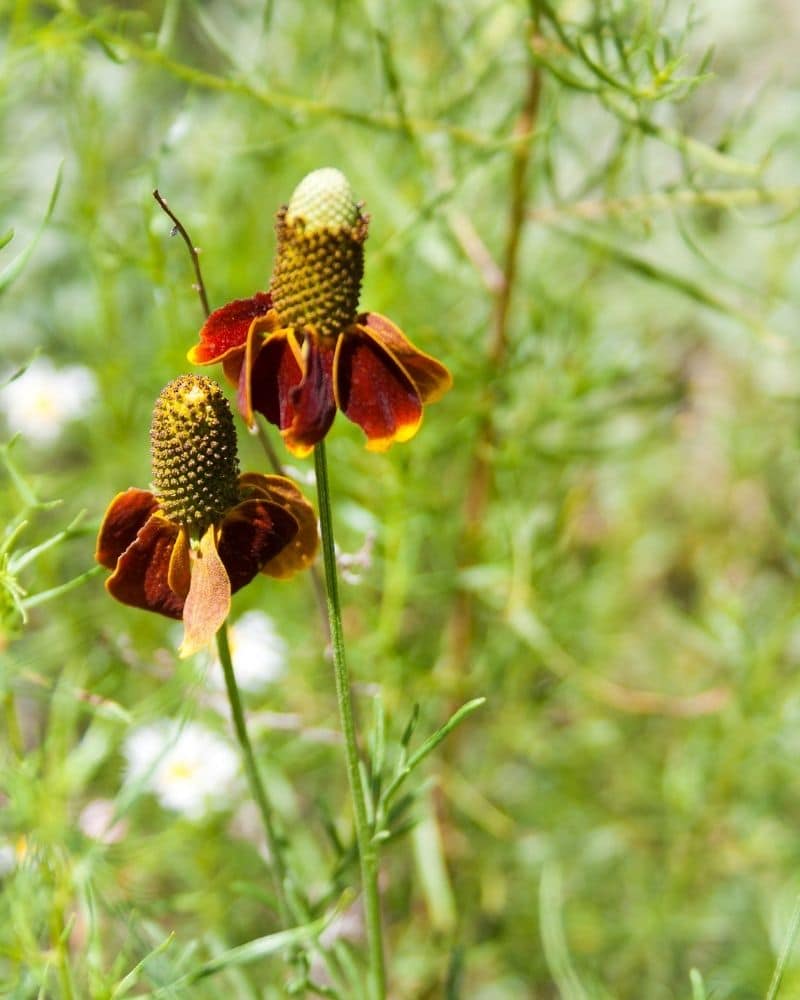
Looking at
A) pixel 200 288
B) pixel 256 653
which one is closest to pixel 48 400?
pixel 256 653

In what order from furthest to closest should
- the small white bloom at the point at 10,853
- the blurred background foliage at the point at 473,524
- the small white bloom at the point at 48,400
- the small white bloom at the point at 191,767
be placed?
1. the small white bloom at the point at 48,400
2. the small white bloom at the point at 191,767
3. the blurred background foliage at the point at 473,524
4. the small white bloom at the point at 10,853

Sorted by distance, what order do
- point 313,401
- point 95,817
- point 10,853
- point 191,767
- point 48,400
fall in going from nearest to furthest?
point 313,401
point 10,853
point 95,817
point 191,767
point 48,400

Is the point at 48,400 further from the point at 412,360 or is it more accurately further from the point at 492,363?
the point at 412,360

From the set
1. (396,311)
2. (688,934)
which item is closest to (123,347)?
(396,311)

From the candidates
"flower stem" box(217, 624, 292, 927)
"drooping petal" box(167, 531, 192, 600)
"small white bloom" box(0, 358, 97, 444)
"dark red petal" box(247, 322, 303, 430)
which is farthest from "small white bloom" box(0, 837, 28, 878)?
"small white bloom" box(0, 358, 97, 444)

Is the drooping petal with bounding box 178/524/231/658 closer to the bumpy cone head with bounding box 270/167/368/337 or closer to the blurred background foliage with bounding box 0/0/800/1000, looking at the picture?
the bumpy cone head with bounding box 270/167/368/337

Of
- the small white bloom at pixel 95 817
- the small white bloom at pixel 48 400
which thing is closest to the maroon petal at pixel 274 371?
the small white bloom at pixel 95 817

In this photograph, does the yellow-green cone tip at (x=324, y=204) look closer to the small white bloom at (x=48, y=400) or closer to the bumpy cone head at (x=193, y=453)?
the bumpy cone head at (x=193, y=453)
